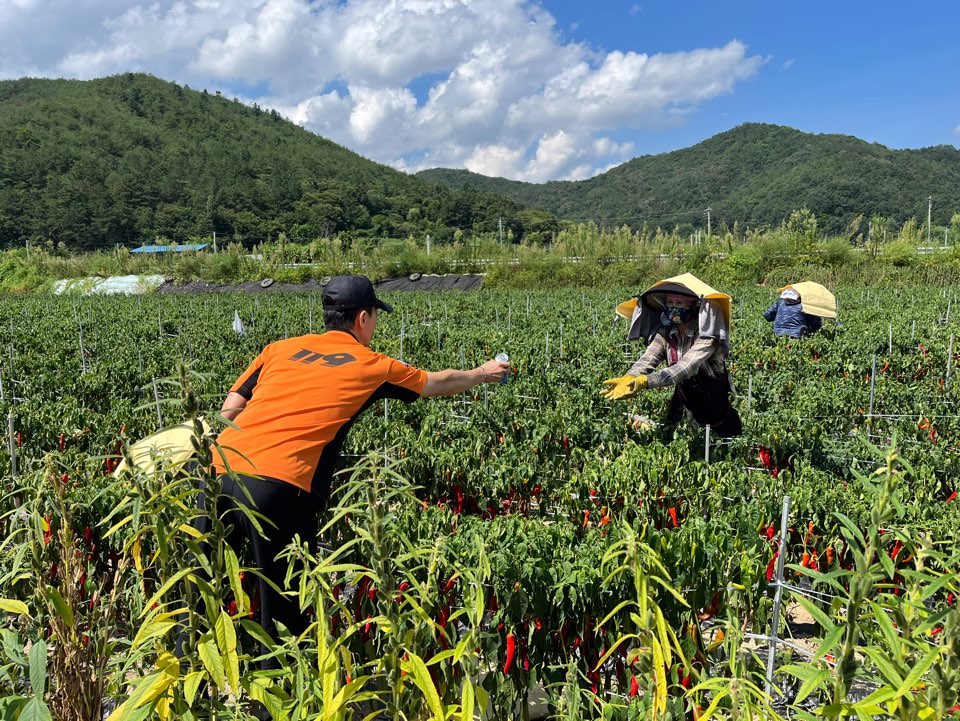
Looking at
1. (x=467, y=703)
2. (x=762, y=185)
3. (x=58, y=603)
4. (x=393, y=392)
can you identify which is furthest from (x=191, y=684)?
(x=762, y=185)

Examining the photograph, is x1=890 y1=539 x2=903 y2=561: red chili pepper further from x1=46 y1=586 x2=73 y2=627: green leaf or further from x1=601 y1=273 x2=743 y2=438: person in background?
x1=46 y1=586 x2=73 y2=627: green leaf

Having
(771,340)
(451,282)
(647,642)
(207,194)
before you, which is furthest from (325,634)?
(207,194)

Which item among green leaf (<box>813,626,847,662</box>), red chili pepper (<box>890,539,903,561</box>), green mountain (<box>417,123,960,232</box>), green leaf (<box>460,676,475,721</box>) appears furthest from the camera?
green mountain (<box>417,123,960,232</box>)

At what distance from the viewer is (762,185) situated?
74.6 m

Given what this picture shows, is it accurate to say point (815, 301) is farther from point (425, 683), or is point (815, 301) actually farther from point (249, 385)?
point (425, 683)

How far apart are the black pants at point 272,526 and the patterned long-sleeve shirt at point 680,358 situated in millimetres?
2432

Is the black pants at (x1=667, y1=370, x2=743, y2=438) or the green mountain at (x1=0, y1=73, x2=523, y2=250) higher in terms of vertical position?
the green mountain at (x1=0, y1=73, x2=523, y2=250)

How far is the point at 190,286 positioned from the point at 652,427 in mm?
32250

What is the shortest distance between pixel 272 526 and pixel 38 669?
3.62 ft

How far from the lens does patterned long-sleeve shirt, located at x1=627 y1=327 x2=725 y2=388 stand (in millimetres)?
3973

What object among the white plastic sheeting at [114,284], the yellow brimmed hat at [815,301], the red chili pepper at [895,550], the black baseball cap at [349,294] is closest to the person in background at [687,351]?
the red chili pepper at [895,550]

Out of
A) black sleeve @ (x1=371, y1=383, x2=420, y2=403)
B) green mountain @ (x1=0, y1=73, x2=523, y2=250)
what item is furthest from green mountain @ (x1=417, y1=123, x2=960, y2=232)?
black sleeve @ (x1=371, y1=383, x2=420, y2=403)

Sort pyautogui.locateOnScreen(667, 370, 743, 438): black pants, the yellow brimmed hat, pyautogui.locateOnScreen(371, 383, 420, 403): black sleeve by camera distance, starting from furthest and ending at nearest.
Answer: the yellow brimmed hat → pyautogui.locateOnScreen(667, 370, 743, 438): black pants → pyautogui.locateOnScreen(371, 383, 420, 403): black sleeve

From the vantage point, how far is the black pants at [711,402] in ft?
14.1
